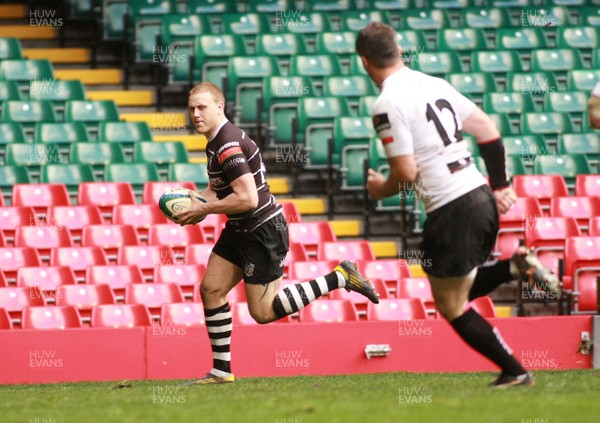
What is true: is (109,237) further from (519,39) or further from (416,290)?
(519,39)

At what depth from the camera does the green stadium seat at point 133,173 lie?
13055 mm

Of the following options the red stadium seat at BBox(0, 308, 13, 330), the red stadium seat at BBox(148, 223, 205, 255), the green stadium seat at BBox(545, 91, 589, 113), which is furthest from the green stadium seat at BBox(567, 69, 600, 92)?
the red stadium seat at BBox(0, 308, 13, 330)

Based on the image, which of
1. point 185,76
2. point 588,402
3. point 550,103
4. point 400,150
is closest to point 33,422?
point 400,150

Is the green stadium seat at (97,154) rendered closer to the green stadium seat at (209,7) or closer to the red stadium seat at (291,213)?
the red stadium seat at (291,213)

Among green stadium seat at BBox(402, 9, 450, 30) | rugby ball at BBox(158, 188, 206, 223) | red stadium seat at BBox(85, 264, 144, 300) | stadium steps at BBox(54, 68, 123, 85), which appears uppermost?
green stadium seat at BBox(402, 9, 450, 30)

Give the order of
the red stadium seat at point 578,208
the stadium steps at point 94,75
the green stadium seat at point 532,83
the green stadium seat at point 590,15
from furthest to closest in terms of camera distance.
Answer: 1. the green stadium seat at point 590,15
2. the stadium steps at point 94,75
3. the green stadium seat at point 532,83
4. the red stadium seat at point 578,208

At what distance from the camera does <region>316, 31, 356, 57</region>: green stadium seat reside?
1594cm

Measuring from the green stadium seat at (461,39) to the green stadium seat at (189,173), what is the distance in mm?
4720

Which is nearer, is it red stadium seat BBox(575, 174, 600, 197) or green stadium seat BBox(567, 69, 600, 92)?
red stadium seat BBox(575, 174, 600, 197)

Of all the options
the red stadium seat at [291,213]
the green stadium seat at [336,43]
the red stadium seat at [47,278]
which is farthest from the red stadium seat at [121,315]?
the green stadium seat at [336,43]

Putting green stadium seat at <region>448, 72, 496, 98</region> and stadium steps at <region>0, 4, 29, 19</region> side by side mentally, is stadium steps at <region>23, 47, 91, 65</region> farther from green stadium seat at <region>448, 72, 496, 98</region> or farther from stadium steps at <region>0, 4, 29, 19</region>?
green stadium seat at <region>448, 72, 496, 98</region>

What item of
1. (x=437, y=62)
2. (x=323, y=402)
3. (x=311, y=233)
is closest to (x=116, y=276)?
(x=311, y=233)

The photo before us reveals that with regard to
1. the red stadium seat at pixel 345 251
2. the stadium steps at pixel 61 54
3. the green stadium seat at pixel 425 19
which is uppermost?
the green stadium seat at pixel 425 19

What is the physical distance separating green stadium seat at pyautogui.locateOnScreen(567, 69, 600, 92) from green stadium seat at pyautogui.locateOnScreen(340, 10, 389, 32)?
264 centimetres
